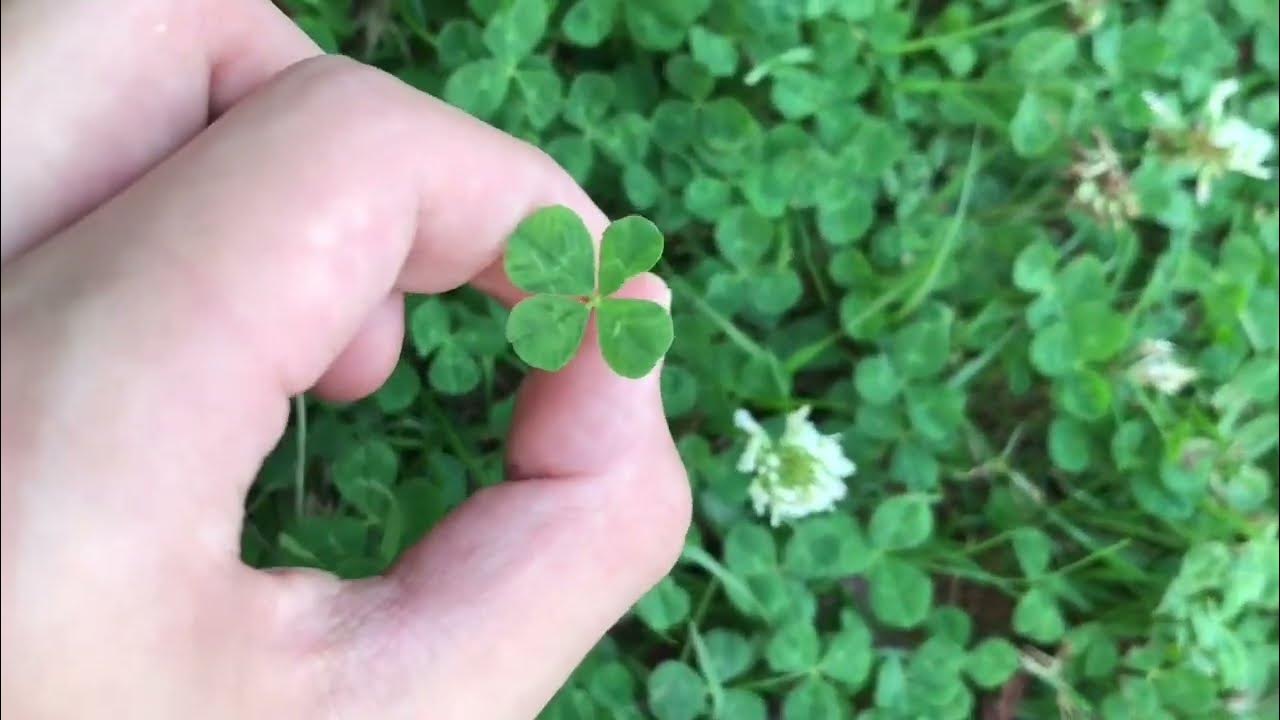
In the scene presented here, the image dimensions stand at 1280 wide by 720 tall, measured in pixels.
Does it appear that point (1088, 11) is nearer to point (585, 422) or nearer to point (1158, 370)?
point (1158, 370)

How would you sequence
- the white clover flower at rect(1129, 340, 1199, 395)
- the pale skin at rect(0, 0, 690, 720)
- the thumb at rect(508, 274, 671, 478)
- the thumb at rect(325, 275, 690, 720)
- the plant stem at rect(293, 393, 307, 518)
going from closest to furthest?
1. the pale skin at rect(0, 0, 690, 720)
2. the thumb at rect(325, 275, 690, 720)
3. the thumb at rect(508, 274, 671, 478)
4. the plant stem at rect(293, 393, 307, 518)
5. the white clover flower at rect(1129, 340, 1199, 395)

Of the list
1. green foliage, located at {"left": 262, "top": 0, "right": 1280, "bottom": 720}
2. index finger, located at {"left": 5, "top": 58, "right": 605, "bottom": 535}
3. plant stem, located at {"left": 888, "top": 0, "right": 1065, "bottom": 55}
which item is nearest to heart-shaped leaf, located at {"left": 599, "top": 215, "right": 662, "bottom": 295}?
index finger, located at {"left": 5, "top": 58, "right": 605, "bottom": 535}

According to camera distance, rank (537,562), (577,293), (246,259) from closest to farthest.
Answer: (246,259)
(537,562)
(577,293)

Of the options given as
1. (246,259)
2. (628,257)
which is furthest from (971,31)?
(246,259)

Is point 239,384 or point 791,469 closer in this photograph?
point 239,384

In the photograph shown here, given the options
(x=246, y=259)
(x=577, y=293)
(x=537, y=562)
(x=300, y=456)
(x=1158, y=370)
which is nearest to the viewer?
(x=246, y=259)

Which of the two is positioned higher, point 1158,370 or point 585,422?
point 585,422

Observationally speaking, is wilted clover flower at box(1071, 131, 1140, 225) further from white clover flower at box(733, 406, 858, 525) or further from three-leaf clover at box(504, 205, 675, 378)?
three-leaf clover at box(504, 205, 675, 378)

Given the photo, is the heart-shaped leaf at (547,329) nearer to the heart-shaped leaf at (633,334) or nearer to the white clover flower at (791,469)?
the heart-shaped leaf at (633,334)
